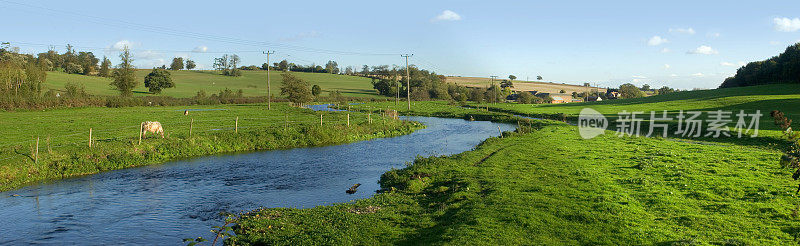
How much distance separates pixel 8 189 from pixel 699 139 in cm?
5089

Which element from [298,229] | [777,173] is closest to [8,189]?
[298,229]

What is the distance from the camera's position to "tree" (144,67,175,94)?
112m

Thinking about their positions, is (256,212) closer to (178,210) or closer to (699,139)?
(178,210)

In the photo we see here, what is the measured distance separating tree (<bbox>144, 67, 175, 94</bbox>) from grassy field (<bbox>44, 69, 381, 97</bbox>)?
1756mm

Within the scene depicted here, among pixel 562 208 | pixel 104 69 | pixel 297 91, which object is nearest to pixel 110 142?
pixel 562 208

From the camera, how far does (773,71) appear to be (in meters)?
88.5

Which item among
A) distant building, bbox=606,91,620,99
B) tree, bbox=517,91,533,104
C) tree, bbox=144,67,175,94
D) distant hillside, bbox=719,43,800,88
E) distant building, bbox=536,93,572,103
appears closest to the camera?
distant hillside, bbox=719,43,800,88

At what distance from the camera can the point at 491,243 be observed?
Result: 496 inches

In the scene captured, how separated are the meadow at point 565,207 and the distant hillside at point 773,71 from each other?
72.3 meters

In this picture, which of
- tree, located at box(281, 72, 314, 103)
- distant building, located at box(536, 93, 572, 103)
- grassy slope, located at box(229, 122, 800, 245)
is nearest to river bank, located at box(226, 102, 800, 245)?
grassy slope, located at box(229, 122, 800, 245)

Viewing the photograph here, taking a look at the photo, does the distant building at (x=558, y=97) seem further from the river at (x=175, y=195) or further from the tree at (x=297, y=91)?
the river at (x=175, y=195)

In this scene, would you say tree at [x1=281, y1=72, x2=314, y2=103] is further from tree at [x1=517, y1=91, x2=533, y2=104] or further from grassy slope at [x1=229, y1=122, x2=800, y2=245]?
tree at [x1=517, y1=91, x2=533, y2=104]

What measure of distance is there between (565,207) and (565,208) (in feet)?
0.55

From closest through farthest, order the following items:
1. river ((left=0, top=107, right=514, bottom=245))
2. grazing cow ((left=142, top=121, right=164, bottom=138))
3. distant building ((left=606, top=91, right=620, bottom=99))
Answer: river ((left=0, top=107, right=514, bottom=245))
grazing cow ((left=142, top=121, right=164, bottom=138))
distant building ((left=606, top=91, right=620, bottom=99))
